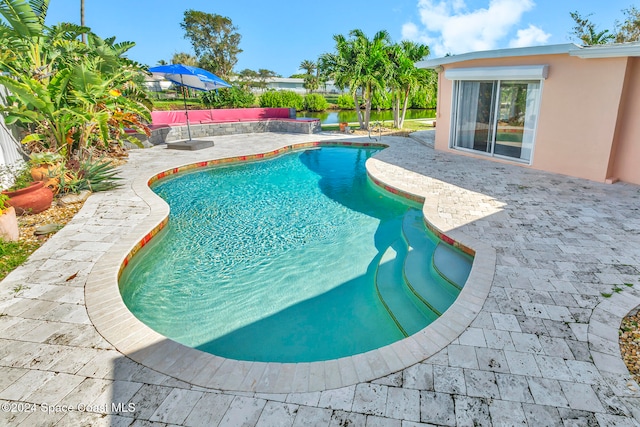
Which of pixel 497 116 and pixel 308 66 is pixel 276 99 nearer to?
pixel 497 116

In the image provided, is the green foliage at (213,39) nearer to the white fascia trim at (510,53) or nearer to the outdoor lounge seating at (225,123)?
the outdoor lounge seating at (225,123)

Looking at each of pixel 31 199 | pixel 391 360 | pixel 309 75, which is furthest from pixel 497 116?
pixel 309 75

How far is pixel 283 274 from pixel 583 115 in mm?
8800

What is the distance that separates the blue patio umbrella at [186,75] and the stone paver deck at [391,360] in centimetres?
953

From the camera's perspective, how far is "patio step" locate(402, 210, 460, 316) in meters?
5.05

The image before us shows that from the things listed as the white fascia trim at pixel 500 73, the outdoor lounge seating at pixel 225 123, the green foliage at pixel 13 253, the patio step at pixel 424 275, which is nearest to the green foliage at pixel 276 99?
the outdoor lounge seating at pixel 225 123

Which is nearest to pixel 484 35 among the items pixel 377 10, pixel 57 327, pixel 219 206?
pixel 377 10

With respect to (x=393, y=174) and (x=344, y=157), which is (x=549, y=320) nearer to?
(x=393, y=174)

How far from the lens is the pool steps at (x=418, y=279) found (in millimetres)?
4883

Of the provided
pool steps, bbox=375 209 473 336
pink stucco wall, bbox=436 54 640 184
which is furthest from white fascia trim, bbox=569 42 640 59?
pool steps, bbox=375 209 473 336

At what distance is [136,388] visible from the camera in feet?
10.2

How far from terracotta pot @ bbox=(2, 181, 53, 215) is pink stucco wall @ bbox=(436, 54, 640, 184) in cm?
1255

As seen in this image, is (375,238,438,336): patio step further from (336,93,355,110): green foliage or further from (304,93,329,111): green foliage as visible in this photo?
(336,93,355,110): green foliage

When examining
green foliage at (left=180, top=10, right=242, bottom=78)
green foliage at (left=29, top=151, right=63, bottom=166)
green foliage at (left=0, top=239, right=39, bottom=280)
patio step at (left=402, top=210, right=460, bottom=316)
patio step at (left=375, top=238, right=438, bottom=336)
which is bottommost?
patio step at (left=375, top=238, right=438, bottom=336)
